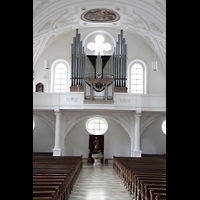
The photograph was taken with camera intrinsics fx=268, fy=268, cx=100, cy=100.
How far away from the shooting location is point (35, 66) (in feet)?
63.8

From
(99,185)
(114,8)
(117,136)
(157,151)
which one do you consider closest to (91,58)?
(114,8)

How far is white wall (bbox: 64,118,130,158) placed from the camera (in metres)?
19.8

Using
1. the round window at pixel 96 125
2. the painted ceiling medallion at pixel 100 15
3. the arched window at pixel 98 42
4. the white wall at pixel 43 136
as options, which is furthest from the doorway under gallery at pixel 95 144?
the painted ceiling medallion at pixel 100 15

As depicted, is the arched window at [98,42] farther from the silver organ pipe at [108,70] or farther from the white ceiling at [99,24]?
the silver organ pipe at [108,70]

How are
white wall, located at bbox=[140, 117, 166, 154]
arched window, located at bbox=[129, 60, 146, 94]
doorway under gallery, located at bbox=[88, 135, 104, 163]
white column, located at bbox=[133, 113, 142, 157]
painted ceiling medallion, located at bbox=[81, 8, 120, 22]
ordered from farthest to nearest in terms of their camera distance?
arched window, located at bbox=[129, 60, 146, 94], white wall, located at bbox=[140, 117, 166, 154], doorway under gallery, located at bbox=[88, 135, 104, 163], white column, located at bbox=[133, 113, 142, 157], painted ceiling medallion, located at bbox=[81, 8, 120, 22]

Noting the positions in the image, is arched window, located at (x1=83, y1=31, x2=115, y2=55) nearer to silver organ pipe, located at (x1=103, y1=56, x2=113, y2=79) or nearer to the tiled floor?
silver organ pipe, located at (x1=103, y1=56, x2=113, y2=79)

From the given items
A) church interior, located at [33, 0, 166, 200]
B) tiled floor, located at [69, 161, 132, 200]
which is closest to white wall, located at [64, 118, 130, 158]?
church interior, located at [33, 0, 166, 200]

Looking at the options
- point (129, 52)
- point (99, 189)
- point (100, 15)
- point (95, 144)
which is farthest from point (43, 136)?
point (99, 189)

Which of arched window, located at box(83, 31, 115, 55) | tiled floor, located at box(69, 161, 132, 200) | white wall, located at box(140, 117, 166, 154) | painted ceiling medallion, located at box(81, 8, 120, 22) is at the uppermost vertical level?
painted ceiling medallion, located at box(81, 8, 120, 22)

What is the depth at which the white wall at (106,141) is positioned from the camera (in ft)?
64.8

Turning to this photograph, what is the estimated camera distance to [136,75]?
1988 centimetres
